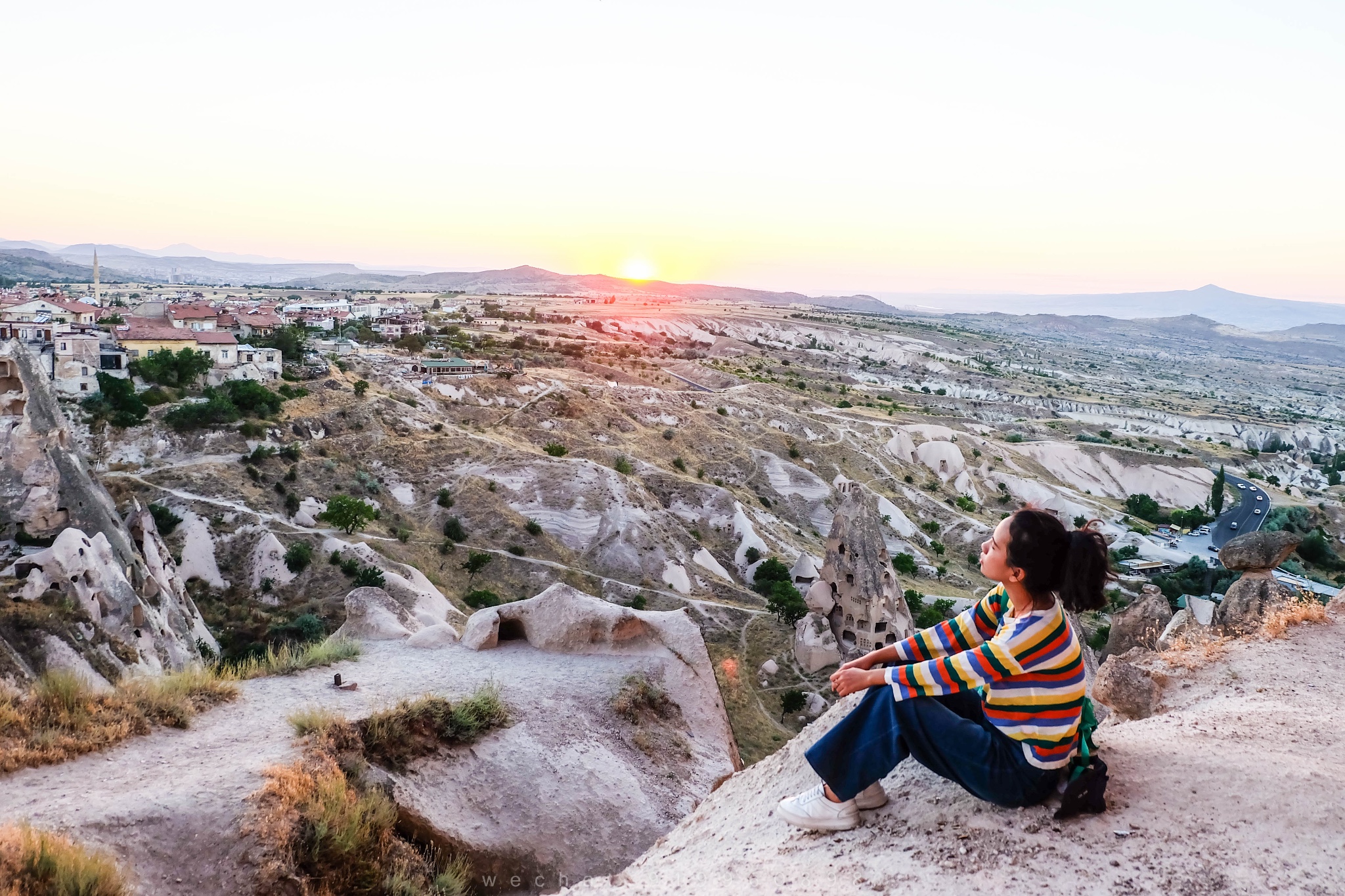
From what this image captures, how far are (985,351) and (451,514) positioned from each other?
6094 inches

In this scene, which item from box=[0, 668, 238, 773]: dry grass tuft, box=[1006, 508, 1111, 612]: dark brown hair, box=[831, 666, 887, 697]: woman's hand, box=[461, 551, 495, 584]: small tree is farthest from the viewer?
box=[461, 551, 495, 584]: small tree

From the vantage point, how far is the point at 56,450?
1734cm

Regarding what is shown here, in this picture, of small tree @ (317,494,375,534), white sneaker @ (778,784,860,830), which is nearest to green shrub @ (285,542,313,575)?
small tree @ (317,494,375,534)

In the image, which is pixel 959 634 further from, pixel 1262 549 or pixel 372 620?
pixel 1262 549

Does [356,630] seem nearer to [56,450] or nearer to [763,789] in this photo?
[763,789]

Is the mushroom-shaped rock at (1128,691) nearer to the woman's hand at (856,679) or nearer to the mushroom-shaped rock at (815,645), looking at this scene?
the woman's hand at (856,679)

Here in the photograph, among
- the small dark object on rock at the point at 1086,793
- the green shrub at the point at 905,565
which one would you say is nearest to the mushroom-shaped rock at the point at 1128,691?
the small dark object on rock at the point at 1086,793

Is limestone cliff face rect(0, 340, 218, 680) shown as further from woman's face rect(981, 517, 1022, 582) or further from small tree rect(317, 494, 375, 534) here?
woman's face rect(981, 517, 1022, 582)

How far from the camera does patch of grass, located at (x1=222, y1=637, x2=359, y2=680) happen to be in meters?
8.82

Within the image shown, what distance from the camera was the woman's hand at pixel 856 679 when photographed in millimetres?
4391

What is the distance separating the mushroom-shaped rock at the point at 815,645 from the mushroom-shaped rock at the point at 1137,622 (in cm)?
929

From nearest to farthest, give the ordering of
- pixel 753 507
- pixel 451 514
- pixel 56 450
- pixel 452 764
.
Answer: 1. pixel 452 764
2. pixel 56 450
3. pixel 451 514
4. pixel 753 507

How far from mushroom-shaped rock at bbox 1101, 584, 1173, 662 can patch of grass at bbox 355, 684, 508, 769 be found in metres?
12.9

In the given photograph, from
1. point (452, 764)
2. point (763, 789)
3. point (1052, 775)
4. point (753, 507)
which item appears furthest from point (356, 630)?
point (753, 507)
